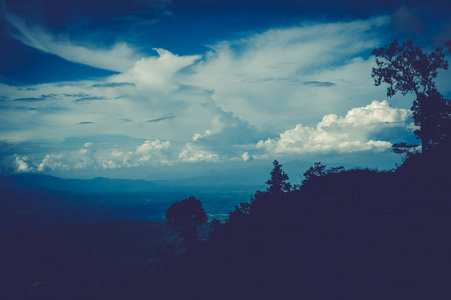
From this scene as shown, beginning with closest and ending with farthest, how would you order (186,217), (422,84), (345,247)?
(345,247)
(422,84)
(186,217)

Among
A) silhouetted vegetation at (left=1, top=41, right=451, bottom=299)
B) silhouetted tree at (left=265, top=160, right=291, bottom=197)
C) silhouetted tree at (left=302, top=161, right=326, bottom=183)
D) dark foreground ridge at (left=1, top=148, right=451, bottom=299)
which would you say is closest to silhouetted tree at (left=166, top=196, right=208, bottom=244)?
silhouetted vegetation at (left=1, top=41, right=451, bottom=299)

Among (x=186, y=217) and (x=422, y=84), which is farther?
(x=186, y=217)

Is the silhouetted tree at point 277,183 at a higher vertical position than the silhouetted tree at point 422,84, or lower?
lower

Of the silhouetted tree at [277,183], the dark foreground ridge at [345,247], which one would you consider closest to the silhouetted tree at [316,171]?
the dark foreground ridge at [345,247]

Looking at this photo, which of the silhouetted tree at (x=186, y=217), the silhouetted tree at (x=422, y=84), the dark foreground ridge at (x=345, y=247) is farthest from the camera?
the silhouetted tree at (x=186, y=217)

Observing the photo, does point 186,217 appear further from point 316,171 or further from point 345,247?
point 345,247

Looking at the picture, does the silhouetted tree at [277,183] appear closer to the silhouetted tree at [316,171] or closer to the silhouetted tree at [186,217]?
the silhouetted tree at [316,171]

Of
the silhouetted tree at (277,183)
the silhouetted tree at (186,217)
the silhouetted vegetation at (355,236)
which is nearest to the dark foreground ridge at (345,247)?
the silhouetted vegetation at (355,236)

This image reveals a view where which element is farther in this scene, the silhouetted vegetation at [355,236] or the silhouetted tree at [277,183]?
the silhouetted tree at [277,183]

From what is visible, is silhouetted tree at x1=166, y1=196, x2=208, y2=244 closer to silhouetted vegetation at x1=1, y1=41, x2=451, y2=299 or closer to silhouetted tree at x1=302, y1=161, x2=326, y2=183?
silhouetted vegetation at x1=1, y1=41, x2=451, y2=299

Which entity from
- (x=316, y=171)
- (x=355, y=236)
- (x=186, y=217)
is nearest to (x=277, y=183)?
(x=316, y=171)

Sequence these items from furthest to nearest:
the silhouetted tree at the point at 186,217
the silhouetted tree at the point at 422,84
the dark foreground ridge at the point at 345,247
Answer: the silhouetted tree at the point at 186,217, the silhouetted tree at the point at 422,84, the dark foreground ridge at the point at 345,247

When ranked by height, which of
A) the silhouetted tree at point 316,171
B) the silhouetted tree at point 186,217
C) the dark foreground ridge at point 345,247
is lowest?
the silhouetted tree at point 186,217

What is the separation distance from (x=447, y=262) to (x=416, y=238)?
1.78 metres
